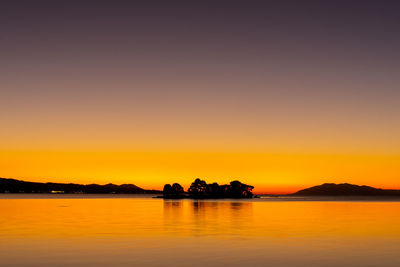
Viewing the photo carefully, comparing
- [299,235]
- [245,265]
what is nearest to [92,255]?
[245,265]

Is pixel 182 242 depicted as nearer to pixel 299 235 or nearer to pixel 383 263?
pixel 299 235

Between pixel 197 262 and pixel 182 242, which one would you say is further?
pixel 182 242

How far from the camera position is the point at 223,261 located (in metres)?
30.2

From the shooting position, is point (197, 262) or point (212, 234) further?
point (212, 234)

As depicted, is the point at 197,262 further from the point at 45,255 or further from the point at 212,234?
the point at 212,234

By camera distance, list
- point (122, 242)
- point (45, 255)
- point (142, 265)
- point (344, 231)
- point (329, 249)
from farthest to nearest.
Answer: point (344, 231), point (122, 242), point (329, 249), point (45, 255), point (142, 265)

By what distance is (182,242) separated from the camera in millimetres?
40094

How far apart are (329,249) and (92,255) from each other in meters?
17.7

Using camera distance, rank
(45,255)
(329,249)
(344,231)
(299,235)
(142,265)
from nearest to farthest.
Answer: (142,265), (45,255), (329,249), (299,235), (344,231)

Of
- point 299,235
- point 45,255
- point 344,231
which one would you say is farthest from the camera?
point 344,231

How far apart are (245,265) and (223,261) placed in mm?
1738

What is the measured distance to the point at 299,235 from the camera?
46500 mm

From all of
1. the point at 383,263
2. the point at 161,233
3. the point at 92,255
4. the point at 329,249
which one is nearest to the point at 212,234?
the point at 161,233

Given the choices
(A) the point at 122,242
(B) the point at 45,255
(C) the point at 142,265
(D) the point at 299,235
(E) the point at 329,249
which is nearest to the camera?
(C) the point at 142,265
